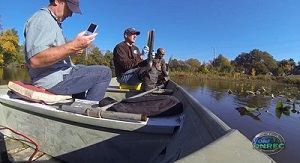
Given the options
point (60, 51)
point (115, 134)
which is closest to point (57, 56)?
point (60, 51)

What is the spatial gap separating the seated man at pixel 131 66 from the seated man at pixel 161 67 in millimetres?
1612

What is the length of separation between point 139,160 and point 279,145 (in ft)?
4.00

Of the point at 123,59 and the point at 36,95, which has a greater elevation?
the point at 123,59

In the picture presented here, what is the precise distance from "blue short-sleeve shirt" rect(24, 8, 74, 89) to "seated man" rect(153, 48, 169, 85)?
404 cm

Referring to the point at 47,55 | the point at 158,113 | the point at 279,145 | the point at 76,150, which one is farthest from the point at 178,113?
the point at 279,145

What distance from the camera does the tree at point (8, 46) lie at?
51906 mm

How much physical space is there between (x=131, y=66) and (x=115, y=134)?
2886 millimetres

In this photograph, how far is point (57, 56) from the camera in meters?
2.08

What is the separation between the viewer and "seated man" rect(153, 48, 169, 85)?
6.68 meters

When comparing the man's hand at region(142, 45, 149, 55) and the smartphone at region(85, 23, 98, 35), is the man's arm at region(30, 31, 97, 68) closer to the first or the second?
the smartphone at region(85, 23, 98, 35)

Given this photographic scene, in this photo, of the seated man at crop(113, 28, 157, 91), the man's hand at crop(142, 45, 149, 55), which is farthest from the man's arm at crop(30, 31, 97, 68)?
the man's hand at crop(142, 45, 149, 55)

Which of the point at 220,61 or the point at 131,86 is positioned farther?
the point at 220,61
